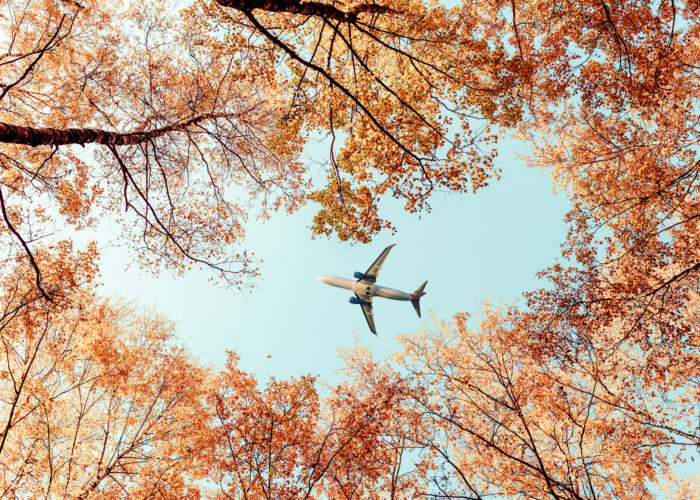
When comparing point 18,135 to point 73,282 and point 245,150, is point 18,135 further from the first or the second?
point 245,150

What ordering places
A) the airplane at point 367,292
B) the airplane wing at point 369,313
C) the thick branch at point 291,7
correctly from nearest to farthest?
1. the thick branch at point 291,7
2. the airplane at point 367,292
3. the airplane wing at point 369,313

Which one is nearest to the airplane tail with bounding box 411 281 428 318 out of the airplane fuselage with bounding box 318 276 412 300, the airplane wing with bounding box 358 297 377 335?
the airplane fuselage with bounding box 318 276 412 300

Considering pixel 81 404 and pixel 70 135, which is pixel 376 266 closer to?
pixel 81 404

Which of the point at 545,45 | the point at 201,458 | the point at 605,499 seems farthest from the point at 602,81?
the point at 201,458

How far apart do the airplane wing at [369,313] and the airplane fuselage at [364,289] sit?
1.89ft

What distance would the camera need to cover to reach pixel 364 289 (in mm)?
25156

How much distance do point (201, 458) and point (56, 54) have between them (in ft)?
34.4

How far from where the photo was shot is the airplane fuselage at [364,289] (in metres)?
25.4

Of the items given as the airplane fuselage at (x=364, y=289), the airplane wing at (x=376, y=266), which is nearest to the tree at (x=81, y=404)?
the airplane wing at (x=376, y=266)

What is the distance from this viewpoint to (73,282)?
7.21 meters

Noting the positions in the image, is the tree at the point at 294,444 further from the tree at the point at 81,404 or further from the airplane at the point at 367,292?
the airplane at the point at 367,292

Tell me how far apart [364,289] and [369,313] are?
2.50m

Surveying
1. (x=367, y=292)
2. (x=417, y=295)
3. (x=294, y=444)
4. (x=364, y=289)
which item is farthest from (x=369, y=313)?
(x=294, y=444)

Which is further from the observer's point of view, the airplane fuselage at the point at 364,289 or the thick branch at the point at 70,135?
the airplane fuselage at the point at 364,289
